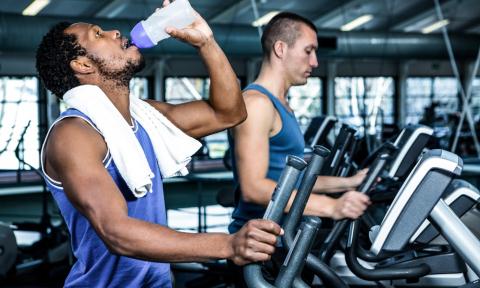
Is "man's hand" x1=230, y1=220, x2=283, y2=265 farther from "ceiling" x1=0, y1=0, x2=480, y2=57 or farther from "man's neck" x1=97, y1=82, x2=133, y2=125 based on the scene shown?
"ceiling" x1=0, y1=0, x2=480, y2=57

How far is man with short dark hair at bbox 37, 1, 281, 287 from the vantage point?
1.22 meters

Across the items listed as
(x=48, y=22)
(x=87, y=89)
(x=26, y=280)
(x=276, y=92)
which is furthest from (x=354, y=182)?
(x=48, y=22)

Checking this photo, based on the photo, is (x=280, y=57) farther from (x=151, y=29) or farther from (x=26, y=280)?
(x=26, y=280)

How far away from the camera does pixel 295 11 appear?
11.9 metres

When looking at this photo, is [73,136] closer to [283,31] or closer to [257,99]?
[257,99]

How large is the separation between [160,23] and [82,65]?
0.60ft

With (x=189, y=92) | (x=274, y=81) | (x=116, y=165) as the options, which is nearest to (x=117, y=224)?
(x=116, y=165)

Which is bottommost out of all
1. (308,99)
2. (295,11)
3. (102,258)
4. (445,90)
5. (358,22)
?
(308,99)

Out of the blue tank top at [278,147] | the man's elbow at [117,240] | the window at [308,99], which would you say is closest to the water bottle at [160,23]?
the man's elbow at [117,240]

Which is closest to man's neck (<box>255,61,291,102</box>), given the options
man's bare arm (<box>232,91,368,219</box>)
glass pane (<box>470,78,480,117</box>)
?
man's bare arm (<box>232,91,368,219</box>)

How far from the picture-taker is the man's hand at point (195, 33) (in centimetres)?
153

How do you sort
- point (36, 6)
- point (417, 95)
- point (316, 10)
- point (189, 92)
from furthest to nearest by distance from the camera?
point (417, 95), point (189, 92), point (316, 10), point (36, 6)

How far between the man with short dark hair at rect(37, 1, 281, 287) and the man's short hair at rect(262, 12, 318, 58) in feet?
2.01

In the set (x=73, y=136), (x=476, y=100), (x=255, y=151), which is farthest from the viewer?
(x=476, y=100)
